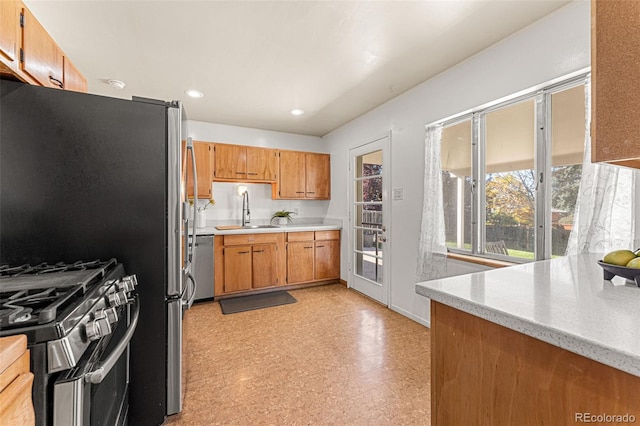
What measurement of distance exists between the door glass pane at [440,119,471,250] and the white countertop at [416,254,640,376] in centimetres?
133

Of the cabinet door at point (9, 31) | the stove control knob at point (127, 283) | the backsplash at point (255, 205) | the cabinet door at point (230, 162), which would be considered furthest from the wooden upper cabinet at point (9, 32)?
the backsplash at point (255, 205)

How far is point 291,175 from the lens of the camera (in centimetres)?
432

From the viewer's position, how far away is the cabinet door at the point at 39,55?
49.4 inches

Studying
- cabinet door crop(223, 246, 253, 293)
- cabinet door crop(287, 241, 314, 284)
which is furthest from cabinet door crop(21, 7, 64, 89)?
cabinet door crop(287, 241, 314, 284)

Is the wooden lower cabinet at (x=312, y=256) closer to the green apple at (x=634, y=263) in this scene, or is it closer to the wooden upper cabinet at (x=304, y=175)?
the wooden upper cabinet at (x=304, y=175)

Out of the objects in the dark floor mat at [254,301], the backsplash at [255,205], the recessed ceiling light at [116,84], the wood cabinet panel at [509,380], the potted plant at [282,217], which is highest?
the recessed ceiling light at [116,84]

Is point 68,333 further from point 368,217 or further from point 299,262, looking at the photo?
point 299,262

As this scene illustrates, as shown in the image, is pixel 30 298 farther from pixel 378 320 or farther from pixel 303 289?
pixel 303 289

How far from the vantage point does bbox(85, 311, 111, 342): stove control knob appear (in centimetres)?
77

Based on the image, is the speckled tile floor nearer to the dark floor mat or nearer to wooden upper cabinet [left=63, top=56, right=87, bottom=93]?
the dark floor mat

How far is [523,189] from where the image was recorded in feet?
6.69

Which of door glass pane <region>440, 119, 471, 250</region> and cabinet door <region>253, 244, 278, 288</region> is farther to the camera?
cabinet door <region>253, 244, 278, 288</region>

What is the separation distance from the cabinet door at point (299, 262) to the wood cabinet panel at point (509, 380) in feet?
10.2

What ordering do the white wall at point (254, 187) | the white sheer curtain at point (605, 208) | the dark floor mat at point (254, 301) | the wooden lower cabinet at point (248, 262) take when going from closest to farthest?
the white sheer curtain at point (605, 208), the dark floor mat at point (254, 301), the wooden lower cabinet at point (248, 262), the white wall at point (254, 187)
